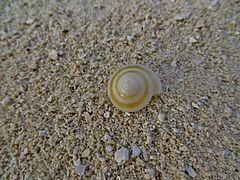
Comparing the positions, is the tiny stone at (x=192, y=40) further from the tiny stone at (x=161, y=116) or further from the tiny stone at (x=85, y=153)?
the tiny stone at (x=85, y=153)

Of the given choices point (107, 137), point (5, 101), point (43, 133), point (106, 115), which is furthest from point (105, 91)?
point (5, 101)

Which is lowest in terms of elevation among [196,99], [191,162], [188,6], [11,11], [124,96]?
[191,162]

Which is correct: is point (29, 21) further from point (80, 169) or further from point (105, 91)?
point (80, 169)

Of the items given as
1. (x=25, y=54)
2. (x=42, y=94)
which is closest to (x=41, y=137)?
(x=42, y=94)

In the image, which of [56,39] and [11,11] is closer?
[56,39]

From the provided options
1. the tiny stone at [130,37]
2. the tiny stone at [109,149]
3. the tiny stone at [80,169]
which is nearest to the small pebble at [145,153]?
the tiny stone at [109,149]

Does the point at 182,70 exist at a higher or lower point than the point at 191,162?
higher

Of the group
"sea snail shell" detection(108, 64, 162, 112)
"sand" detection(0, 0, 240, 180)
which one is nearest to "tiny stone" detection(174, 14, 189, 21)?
"sand" detection(0, 0, 240, 180)

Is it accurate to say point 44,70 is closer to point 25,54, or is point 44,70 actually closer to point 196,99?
point 25,54
